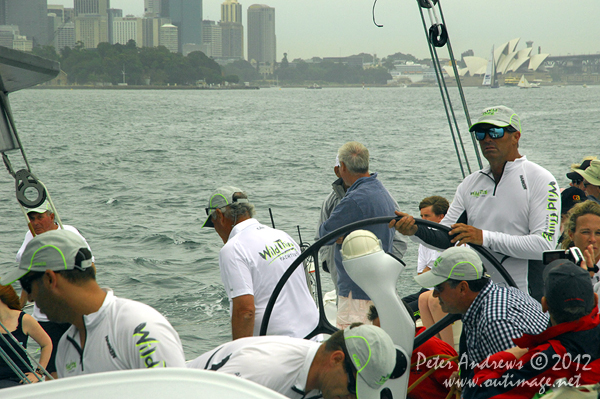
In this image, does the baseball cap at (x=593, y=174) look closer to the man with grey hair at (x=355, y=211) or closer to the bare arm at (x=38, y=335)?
the man with grey hair at (x=355, y=211)

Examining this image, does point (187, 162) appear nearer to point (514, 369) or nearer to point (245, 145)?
point (245, 145)

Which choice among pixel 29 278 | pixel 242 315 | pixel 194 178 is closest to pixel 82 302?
pixel 29 278

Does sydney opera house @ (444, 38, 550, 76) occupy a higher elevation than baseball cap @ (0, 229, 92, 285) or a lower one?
higher

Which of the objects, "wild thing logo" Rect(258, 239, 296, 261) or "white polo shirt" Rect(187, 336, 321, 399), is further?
"wild thing logo" Rect(258, 239, 296, 261)

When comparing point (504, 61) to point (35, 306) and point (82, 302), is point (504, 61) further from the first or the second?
point (82, 302)

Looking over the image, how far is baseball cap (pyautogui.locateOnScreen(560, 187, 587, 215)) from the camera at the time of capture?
475 centimetres

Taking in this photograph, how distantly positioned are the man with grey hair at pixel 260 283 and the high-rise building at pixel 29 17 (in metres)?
1.81

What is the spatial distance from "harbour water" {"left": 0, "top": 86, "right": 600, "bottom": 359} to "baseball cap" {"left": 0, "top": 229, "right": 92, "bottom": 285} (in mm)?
5468

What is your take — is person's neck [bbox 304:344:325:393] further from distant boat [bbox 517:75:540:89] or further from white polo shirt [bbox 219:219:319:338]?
distant boat [bbox 517:75:540:89]

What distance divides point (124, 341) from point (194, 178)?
22.5 meters

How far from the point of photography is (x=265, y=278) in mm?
3270

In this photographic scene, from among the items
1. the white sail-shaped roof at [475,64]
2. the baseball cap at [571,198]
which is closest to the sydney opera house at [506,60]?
the white sail-shaped roof at [475,64]

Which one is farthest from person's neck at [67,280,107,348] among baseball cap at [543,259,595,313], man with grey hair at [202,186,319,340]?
baseball cap at [543,259,595,313]

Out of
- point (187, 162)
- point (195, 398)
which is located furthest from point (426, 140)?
point (195, 398)
